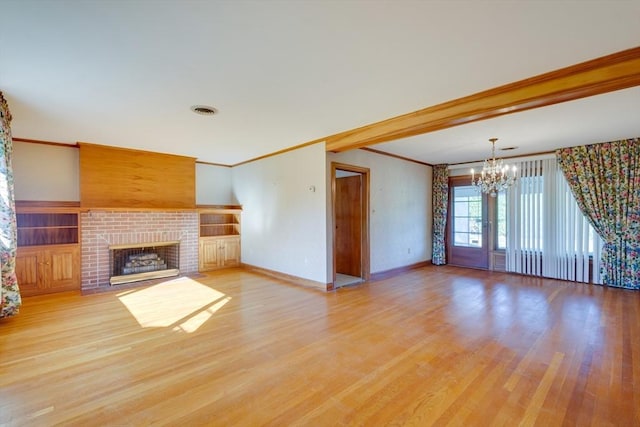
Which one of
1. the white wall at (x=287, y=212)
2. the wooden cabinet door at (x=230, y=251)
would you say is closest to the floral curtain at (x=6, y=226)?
the wooden cabinet door at (x=230, y=251)

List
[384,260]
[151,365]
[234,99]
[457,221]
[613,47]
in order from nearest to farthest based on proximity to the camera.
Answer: [613,47]
[151,365]
[234,99]
[384,260]
[457,221]

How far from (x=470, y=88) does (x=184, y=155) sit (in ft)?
17.6

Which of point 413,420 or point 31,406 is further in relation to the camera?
point 31,406

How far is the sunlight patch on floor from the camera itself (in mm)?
3404

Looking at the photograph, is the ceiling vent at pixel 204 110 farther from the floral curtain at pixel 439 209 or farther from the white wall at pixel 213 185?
the floral curtain at pixel 439 209

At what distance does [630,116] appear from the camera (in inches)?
140

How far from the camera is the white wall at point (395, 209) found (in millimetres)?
5551

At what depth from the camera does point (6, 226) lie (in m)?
3.20

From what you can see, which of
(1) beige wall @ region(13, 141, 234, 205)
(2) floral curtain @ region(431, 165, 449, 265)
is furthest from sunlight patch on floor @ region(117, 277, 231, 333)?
(2) floral curtain @ region(431, 165, 449, 265)

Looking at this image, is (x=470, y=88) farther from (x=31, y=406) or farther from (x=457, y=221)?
(x=457, y=221)

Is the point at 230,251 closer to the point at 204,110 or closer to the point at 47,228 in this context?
the point at 47,228

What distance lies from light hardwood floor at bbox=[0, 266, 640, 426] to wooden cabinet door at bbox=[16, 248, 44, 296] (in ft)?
0.90

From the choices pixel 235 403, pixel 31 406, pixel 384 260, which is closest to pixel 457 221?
pixel 384 260

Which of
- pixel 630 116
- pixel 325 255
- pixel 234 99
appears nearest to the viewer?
pixel 234 99
